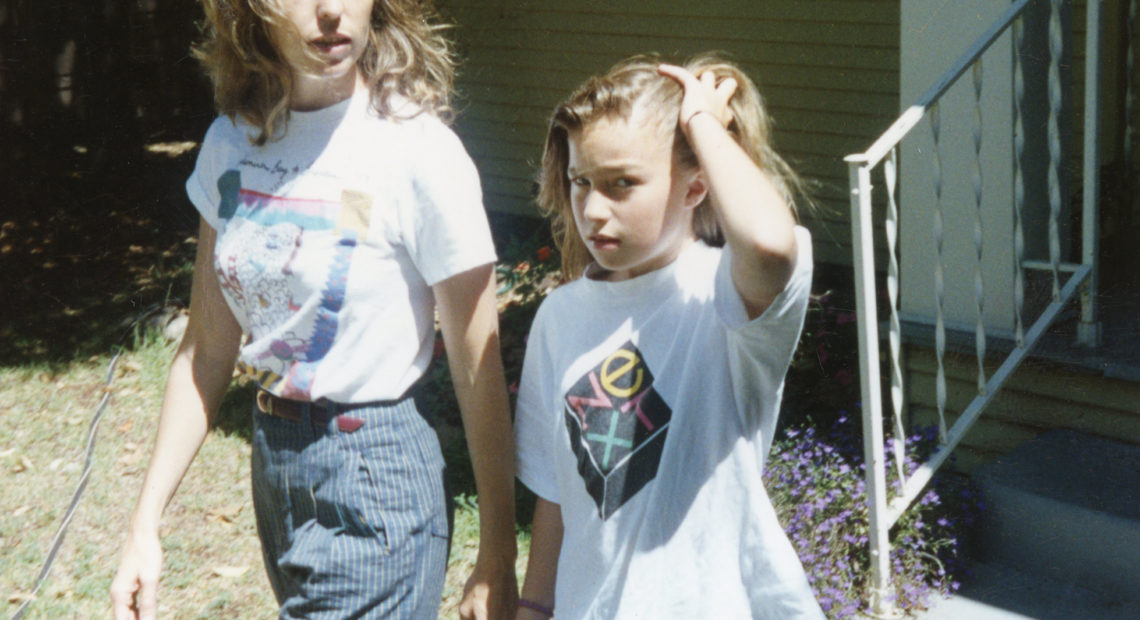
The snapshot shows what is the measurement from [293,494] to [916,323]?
287 cm

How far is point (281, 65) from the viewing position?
75.4 inches

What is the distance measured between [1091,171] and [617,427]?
2.73 m

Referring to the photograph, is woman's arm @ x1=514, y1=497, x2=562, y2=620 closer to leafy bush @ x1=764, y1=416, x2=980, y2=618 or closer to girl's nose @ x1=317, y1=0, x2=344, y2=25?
girl's nose @ x1=317, y1=0, x2=344, y2=25

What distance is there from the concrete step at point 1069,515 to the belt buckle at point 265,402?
251 cm

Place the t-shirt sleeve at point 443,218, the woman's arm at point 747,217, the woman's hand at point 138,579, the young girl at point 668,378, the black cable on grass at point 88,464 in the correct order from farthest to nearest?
the black cable on grass at point 88,464 → the woman's hand at point 138,579 → the t-shirt sleeve at point 443,218 → the young girl at point 668,378 → the woman's arm at point 747,217

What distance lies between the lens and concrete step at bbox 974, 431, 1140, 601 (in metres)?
3.46

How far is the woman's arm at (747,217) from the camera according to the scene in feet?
4.73

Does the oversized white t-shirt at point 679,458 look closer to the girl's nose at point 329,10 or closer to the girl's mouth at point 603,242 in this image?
the girl's mouth at point 603,242

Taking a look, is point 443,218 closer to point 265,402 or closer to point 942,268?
point 265,402

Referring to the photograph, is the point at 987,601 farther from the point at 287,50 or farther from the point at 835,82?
the point at 835,82

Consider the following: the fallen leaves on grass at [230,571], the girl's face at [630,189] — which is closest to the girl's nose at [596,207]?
the girl's face at [630,189]

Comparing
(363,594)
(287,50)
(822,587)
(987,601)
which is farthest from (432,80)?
(987,601)

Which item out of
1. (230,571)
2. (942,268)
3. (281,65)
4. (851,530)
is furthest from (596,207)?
(230,571)

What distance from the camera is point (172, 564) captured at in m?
4.31
